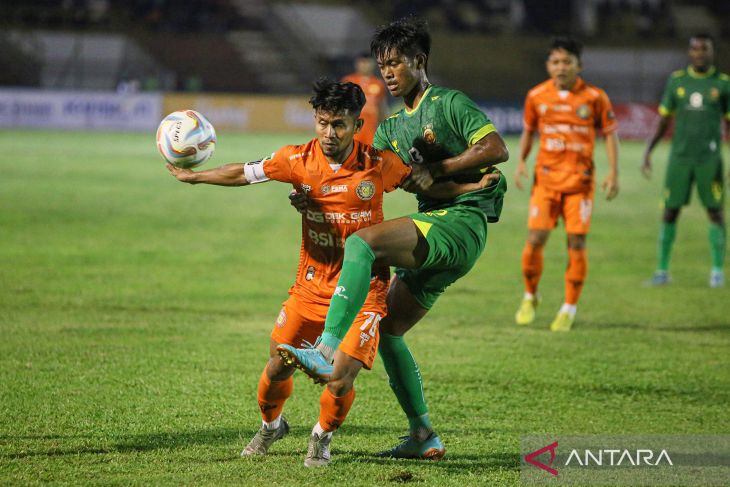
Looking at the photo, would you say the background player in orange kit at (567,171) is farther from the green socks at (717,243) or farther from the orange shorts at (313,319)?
the orange shorts at (313,319)

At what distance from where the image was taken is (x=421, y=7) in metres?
44.5

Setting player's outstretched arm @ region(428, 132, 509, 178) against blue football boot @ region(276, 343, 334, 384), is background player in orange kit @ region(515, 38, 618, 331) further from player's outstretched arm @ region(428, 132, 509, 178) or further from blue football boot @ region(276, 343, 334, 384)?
blue football boot @ region(276, 343, 334, 384)

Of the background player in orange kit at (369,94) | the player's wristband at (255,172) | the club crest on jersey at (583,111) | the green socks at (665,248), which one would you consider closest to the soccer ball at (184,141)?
the player's wristband at (255,172)

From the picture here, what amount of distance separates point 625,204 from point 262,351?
13.3 m

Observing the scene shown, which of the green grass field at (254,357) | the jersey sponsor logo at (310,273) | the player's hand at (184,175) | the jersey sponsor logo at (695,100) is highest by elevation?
the jersey sponsor logo at (695,100)

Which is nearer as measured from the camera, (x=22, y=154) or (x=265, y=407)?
(x=265, y=407)

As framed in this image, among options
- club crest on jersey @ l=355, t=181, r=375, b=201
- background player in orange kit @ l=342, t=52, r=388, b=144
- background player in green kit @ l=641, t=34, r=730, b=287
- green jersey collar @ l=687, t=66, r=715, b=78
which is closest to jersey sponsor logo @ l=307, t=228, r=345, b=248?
club crest on jersey @ l=355, t=181, r=375, b=201

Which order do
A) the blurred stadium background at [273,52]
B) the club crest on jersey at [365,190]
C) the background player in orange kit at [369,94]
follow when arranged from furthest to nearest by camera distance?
the blurred stadium background at [273,52] < the background player in orange kit at [369,94] < the club crest on jersey at [365,190]

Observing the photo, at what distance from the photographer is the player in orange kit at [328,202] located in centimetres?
496

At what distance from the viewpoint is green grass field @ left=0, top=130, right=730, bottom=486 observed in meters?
5.26

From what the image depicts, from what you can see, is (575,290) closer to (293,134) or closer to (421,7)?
(293,134)

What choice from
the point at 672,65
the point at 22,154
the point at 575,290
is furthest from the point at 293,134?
the point at 575,290

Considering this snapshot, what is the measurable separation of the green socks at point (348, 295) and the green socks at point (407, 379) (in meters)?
0.70

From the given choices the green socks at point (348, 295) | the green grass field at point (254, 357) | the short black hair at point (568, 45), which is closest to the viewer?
the green socks at point (348, 295)
